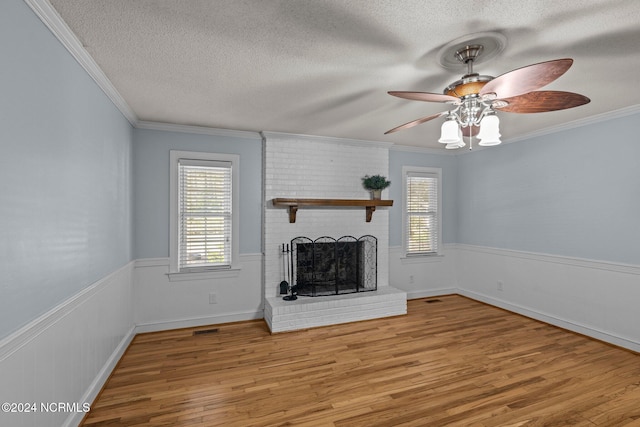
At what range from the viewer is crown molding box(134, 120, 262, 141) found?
3.68 m

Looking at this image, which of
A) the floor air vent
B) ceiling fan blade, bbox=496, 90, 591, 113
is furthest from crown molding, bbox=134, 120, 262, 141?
ceiling fan blade, bbox=496, 90, 591, 113

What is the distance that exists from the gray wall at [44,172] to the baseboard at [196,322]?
148 cm

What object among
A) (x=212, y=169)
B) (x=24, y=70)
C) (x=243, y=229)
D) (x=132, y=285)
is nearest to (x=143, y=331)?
(x=132, y=285)

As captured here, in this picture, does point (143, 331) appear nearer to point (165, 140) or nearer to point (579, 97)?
point (165, 140)

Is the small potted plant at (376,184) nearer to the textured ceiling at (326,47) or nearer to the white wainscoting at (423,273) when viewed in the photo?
the white wainscoting at (423,273)

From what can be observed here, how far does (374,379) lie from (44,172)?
9.03 ft

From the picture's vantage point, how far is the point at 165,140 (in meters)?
3.78

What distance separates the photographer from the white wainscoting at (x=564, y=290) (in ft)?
10.8

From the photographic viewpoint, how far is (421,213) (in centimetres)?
522

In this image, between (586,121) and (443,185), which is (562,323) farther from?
(443,185)

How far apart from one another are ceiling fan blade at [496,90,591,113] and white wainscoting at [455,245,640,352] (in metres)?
2.49

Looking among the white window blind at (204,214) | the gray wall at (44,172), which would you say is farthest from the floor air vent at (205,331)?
the gray wall at (44,172)

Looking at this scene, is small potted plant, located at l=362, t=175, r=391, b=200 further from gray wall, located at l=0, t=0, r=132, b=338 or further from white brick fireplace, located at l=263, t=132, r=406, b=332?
gray wall, located at l=0, t=0, r=132, b=338

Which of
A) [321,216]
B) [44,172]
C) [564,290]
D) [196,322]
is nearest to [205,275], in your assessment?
[196,322]
